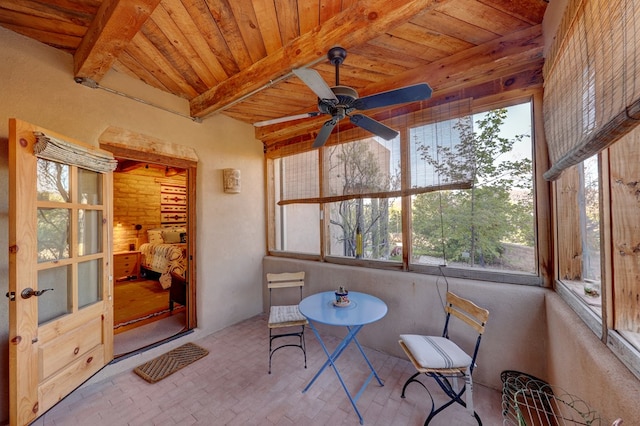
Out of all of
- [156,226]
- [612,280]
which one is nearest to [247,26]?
[612,280]

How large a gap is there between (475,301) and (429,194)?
111cm

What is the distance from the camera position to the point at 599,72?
105cm

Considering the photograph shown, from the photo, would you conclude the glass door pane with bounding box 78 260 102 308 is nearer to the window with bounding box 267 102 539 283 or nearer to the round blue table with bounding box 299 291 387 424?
the round blue table with bounding box 299 291 387 424

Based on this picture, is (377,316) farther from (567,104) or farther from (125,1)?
(125,1)

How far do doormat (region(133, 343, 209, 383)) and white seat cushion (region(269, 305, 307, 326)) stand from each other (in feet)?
3.13

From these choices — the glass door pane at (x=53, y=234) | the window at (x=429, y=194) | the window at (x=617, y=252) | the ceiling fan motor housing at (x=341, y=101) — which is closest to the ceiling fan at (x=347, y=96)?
the ceiling fan motor housing at (x=341, y=101)

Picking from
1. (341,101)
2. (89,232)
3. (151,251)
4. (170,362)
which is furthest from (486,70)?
(151,251)

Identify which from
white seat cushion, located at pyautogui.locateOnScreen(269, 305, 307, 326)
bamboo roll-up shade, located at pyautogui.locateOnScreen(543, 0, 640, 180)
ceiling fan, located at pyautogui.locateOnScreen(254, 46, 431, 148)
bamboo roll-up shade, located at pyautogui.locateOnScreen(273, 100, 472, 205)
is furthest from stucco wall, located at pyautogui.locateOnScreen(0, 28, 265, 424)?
bamboo roll-up shade, located at pyautogui.locateOnScreen(543, 0, 640, 180)

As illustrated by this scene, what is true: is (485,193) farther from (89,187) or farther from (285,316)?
(89,187)

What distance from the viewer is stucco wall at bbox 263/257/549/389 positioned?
2027 mm

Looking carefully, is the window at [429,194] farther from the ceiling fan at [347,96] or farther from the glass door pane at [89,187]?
the glass door pane at [89,187]

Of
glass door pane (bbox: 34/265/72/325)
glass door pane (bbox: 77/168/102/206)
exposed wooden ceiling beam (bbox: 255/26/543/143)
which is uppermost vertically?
exposed wooden ceiling beam (bbox: 255/26/543/143)

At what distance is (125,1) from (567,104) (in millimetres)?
2699

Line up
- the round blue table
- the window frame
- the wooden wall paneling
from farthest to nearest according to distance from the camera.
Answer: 1. the wooden wall paneling
2. the window frame
3. the round blue table
